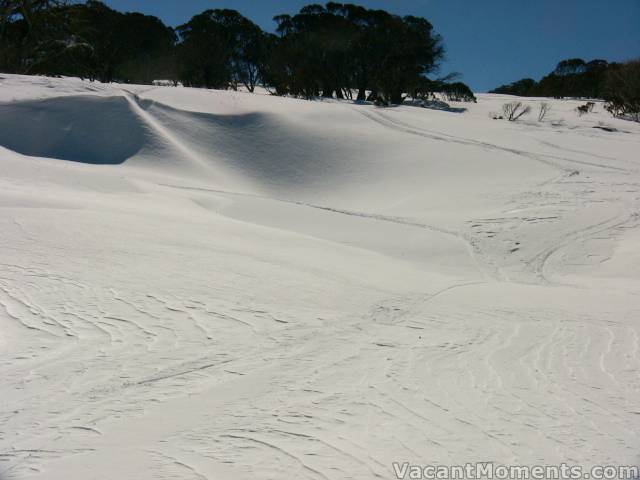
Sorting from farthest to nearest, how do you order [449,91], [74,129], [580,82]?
[580,82], [449,91], [74,129]

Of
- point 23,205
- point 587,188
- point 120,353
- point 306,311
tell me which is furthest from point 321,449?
point 587,188

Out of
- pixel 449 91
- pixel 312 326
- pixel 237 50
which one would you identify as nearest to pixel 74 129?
pixel 312 326

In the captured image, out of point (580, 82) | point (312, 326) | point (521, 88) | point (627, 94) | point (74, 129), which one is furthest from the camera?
point (521, 88)

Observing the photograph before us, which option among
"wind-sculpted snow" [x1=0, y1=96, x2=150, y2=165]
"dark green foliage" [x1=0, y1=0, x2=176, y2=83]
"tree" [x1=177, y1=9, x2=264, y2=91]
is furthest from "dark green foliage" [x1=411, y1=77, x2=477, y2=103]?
"wind-sculpted snow" [x1=0, y1=96, x2=150, y2=165]

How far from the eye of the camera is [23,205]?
7.09 metres

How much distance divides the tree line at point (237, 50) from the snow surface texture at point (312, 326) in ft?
56.2

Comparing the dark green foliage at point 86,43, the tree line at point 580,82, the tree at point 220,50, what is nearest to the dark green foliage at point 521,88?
the tree line at point 580,82

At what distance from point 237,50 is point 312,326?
34.5 metres

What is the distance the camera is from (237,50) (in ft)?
115

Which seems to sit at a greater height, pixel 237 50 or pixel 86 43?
pixel 237 50

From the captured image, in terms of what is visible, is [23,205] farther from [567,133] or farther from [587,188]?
[567,133]

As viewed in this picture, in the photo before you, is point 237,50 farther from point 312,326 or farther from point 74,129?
point 312,326

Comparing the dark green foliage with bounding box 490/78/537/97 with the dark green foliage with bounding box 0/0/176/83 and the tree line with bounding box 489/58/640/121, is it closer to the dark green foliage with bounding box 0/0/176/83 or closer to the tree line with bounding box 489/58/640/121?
the tree line with bounding box 489/58/640/121

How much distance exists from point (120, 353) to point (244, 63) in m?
36.3
